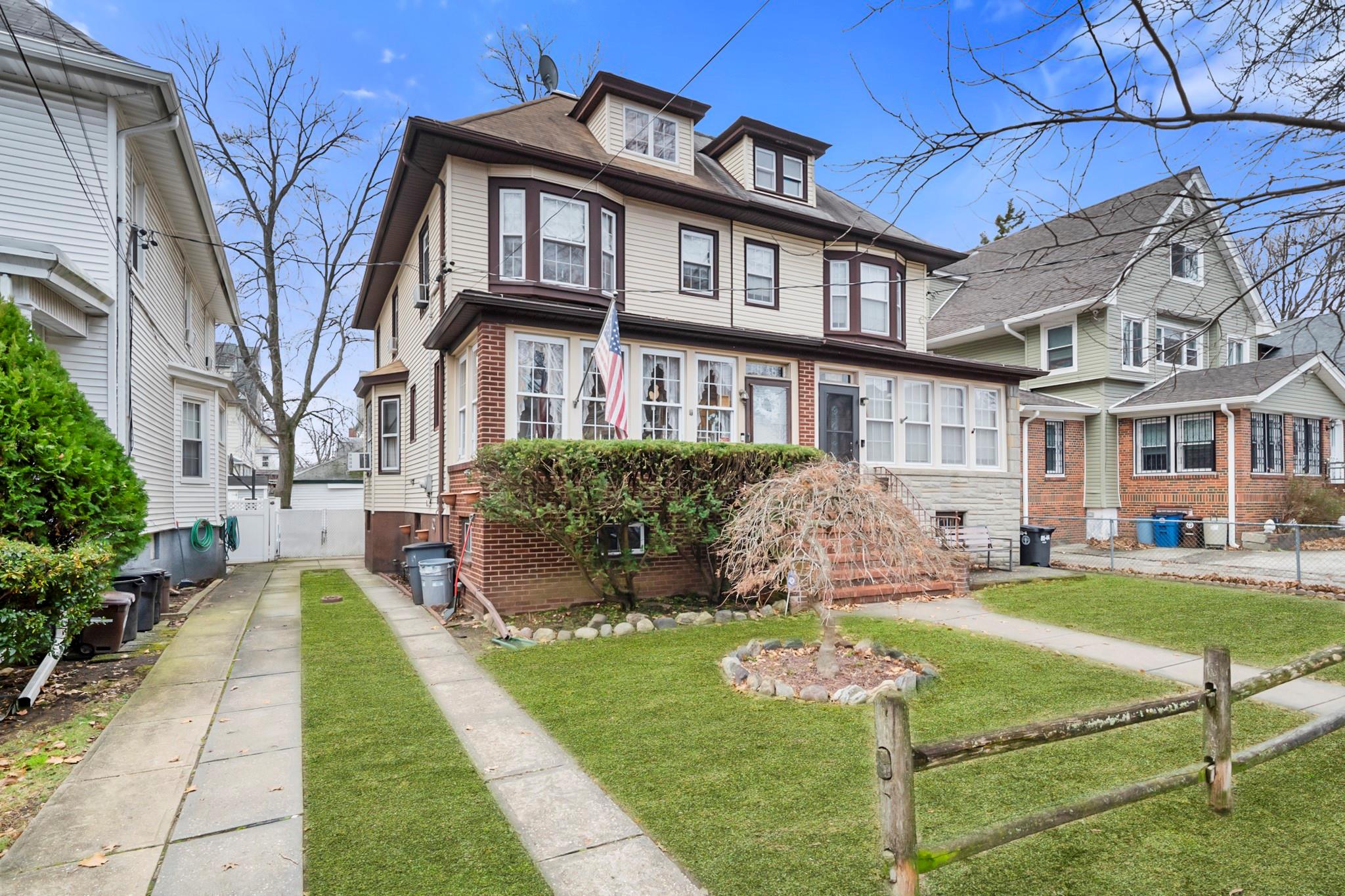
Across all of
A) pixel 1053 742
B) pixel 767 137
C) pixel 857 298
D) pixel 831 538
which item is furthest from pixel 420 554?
pixel 767 137

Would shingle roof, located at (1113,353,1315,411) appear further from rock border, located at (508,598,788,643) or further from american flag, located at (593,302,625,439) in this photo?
american flag, located at (593,302,625,439)

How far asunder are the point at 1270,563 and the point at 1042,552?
4.44m

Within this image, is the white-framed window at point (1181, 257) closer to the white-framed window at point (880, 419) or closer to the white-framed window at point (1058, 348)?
the white-framed window at point (880, 419)

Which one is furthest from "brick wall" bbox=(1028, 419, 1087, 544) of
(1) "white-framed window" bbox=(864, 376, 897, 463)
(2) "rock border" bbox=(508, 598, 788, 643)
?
(2) "rock border" bbox=(508, 598, 788, 643)

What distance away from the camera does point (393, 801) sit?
12.9 ft

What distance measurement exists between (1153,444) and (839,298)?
37.6ft

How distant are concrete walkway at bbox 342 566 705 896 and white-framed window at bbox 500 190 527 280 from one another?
261 inches

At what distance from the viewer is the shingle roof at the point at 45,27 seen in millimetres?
8594

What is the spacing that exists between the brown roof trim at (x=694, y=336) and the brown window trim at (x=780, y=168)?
3287mm

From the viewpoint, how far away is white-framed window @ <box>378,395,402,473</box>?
620 inches

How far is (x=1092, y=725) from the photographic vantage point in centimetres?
298

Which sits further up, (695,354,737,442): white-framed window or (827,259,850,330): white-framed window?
(827,259,850,330): white-framed window

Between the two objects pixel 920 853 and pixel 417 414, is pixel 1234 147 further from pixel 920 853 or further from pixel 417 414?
pixel 417 414

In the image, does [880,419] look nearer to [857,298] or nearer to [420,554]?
[857,298]
